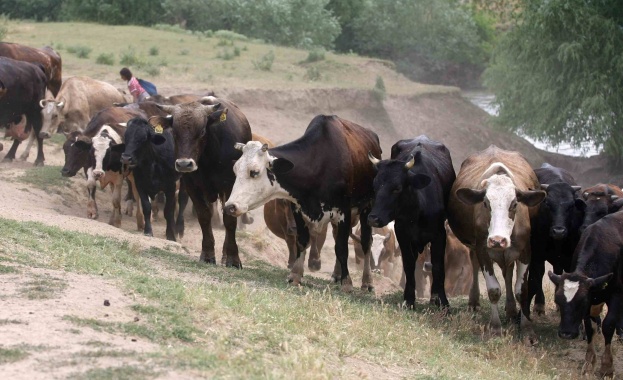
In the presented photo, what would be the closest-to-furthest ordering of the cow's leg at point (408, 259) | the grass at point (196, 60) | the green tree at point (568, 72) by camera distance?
the cow's leg at point (408, 259) → the green tree at point (568, 72) → the grass at point (196, 60)

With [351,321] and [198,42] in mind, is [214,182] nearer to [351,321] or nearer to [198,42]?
[351,321]

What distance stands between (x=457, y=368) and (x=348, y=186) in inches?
149

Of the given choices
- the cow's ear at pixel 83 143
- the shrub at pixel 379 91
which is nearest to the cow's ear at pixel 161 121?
the cow's ear at pixel 83 143

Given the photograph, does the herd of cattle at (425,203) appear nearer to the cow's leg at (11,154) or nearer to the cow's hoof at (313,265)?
the cow's hoof at (313,265)

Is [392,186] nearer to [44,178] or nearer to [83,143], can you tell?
[83,143]

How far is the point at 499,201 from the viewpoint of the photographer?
11547 mm

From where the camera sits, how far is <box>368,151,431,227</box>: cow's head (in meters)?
12.2

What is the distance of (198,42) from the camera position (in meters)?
37.9

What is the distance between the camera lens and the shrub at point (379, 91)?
3428cm

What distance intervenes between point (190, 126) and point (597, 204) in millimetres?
5039

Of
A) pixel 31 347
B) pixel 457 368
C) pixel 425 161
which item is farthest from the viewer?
pixel 425 161

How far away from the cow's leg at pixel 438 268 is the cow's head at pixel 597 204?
5.46ft

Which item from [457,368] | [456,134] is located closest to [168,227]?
[457,368]

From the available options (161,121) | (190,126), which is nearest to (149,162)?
(161,121)
